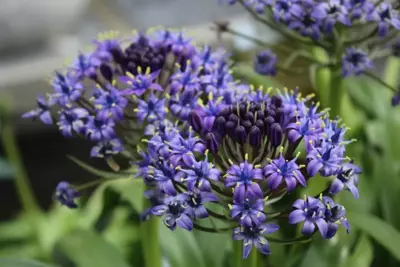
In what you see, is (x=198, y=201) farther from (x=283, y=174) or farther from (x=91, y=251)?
(x=91, y=251)

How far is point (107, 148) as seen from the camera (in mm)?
533

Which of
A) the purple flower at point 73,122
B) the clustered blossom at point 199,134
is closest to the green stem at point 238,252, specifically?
the clustered blossom at point 199,134

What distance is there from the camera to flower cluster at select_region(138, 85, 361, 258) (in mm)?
430

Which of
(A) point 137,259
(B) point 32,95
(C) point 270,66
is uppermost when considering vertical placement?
(C) point 270,66

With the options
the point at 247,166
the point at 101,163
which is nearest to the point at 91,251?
the point at 247,166

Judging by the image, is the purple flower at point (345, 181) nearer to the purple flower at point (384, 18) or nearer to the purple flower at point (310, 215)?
the purple flower at point (310, 215)

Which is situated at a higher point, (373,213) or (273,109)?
(273,109)

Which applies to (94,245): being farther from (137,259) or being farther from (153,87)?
(153,87)

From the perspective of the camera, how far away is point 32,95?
148 cm

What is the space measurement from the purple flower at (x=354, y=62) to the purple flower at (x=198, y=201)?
235 mm

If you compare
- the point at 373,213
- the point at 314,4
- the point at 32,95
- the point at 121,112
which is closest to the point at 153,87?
the point at 121,112

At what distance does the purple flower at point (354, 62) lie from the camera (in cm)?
61

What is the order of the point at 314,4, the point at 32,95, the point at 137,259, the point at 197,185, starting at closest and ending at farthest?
the point at 197,185 < the point at 314,4 < the point at 137,259 < the point at 32,95

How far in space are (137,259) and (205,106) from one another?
0.26 meters
